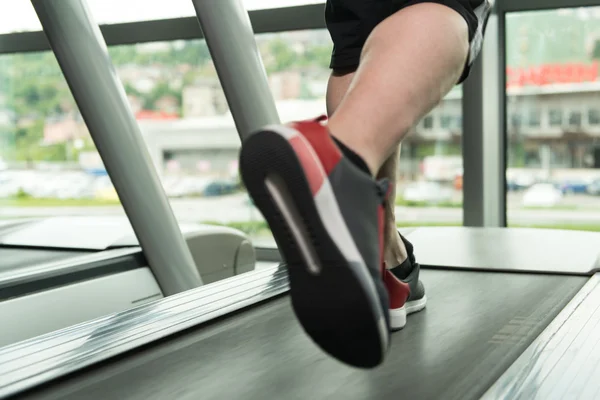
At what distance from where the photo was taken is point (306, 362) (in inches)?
52.9

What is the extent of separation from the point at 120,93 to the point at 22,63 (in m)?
2.11

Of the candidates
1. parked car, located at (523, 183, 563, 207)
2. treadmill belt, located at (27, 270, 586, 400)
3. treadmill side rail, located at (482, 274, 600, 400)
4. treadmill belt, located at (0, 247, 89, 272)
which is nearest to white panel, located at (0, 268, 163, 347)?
treadmill belt, located at (0, 247, 89, 272)

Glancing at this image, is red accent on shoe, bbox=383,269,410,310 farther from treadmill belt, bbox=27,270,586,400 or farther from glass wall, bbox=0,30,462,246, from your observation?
glass wall, bbox=0,30,462,246

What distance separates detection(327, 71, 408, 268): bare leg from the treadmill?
0.52ft

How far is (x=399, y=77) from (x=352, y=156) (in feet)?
0.46

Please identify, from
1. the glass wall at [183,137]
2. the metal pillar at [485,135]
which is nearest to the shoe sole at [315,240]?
the metal pillar at [485,135]

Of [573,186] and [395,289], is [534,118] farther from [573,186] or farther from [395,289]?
[395,289]

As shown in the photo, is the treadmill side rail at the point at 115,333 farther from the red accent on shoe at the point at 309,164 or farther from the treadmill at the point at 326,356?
the red accent on shoe at the point at 309,164

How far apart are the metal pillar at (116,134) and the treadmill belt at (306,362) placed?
90 centimetres

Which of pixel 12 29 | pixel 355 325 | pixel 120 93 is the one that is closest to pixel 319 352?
pixel 355 325

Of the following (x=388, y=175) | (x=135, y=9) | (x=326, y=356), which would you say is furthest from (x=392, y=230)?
(x=135, y=9)

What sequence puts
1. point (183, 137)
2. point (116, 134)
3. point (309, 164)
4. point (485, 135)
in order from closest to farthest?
point (309, 164)
point (116, 134)
point (485, 135)
point (183, 137)

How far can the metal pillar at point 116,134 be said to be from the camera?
2.50m

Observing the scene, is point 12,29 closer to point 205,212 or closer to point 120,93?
point 205,212
